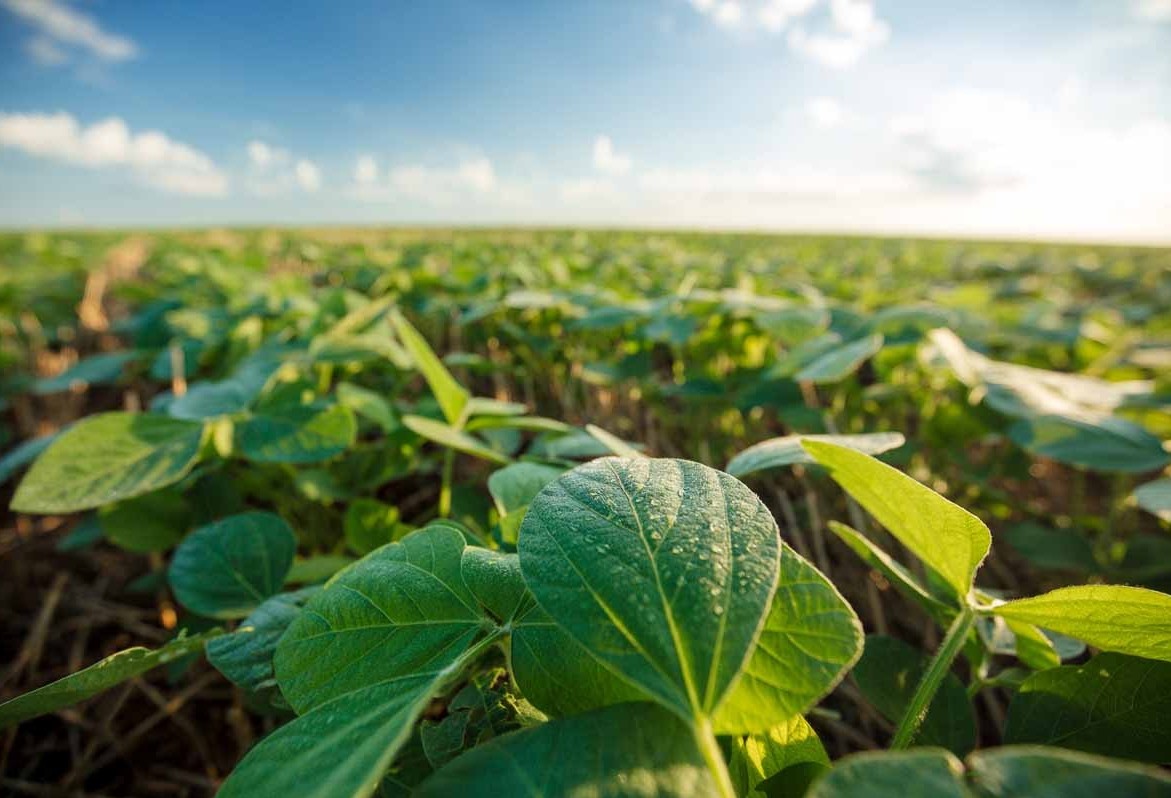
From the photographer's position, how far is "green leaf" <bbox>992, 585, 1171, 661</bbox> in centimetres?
43

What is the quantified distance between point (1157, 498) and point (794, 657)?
2.68ft

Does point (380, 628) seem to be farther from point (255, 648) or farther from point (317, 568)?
point (317, 568)

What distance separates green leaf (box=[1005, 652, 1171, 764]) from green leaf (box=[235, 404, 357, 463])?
87cm

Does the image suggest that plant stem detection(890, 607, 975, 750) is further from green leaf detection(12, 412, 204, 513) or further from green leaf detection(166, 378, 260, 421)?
green leaf detection(166, 378, 260, 421)

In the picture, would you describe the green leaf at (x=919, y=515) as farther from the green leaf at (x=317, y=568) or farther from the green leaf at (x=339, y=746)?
the green leaf at (x=317, y=568)

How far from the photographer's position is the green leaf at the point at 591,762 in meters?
0.31

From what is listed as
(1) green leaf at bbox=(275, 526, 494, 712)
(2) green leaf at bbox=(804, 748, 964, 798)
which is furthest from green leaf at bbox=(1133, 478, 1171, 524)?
(1) green leaf at bbox=(275, 526, 494, 712)

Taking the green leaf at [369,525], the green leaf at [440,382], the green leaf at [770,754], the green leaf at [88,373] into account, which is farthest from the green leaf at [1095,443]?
the green leaf at [88,373]

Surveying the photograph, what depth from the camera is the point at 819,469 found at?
26.7 inches

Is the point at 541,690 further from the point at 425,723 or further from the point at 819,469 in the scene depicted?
the point at 819,469

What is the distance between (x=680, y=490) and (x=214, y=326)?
2234 mm

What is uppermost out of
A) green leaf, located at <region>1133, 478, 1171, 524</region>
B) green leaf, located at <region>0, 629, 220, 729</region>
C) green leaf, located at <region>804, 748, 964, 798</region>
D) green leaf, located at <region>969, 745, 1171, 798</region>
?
green leaf, located at <region>969, 745, 1171, 798</region>

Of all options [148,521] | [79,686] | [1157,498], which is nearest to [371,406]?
[148,521]

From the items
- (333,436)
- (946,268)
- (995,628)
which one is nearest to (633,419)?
(333,436)
